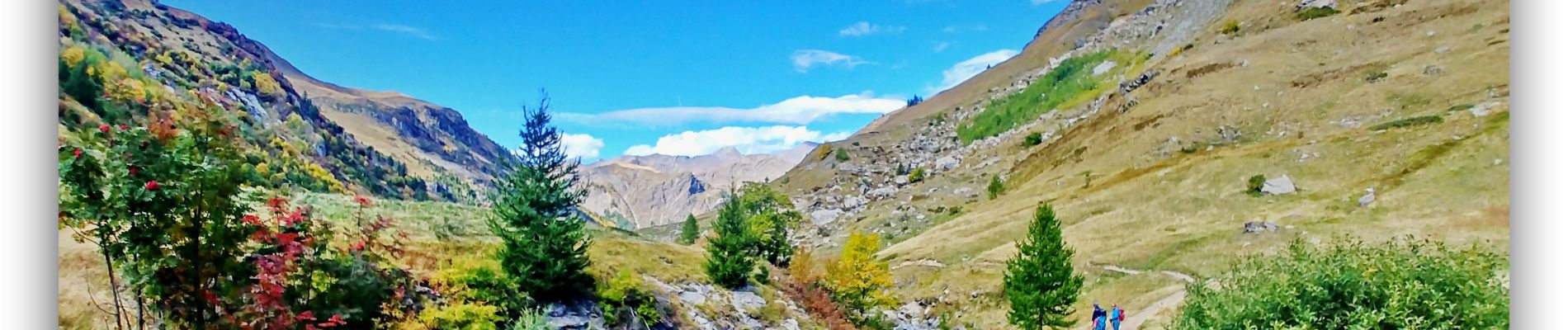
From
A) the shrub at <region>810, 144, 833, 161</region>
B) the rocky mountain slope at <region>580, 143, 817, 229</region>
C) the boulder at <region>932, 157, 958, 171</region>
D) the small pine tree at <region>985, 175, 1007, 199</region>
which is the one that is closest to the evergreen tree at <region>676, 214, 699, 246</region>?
the rocky mountain slope at <region>580, 143, 817, 229</region>

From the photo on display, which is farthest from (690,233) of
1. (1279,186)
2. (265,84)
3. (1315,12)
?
(1315,12)

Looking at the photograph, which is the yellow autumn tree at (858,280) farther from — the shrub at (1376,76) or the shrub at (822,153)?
the shrub at (822,153)

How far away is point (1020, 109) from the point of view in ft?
192

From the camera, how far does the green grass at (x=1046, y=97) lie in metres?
54.8

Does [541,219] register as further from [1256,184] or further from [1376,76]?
[1376,76]

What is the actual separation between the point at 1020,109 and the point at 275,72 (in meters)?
54.2

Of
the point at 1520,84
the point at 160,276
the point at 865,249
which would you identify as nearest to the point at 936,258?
the point at 865,249

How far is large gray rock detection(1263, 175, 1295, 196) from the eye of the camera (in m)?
21.0

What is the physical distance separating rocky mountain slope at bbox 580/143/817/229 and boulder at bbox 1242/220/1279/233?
13045mm

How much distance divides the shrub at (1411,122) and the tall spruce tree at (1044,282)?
9848mm

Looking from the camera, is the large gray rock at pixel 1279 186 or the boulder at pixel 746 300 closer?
the boulder at pixel 746 300

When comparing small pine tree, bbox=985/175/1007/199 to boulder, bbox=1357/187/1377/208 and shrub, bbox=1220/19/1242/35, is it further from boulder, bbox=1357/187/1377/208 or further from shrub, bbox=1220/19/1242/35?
shrub, bbox=1220/19/1242/35

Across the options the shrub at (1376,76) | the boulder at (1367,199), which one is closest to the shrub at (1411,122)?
the boulder at (1367,199)

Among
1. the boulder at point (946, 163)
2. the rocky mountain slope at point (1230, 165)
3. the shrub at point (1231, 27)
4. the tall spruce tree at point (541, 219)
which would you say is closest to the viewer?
the tall spruce tree at point (541, 219)
